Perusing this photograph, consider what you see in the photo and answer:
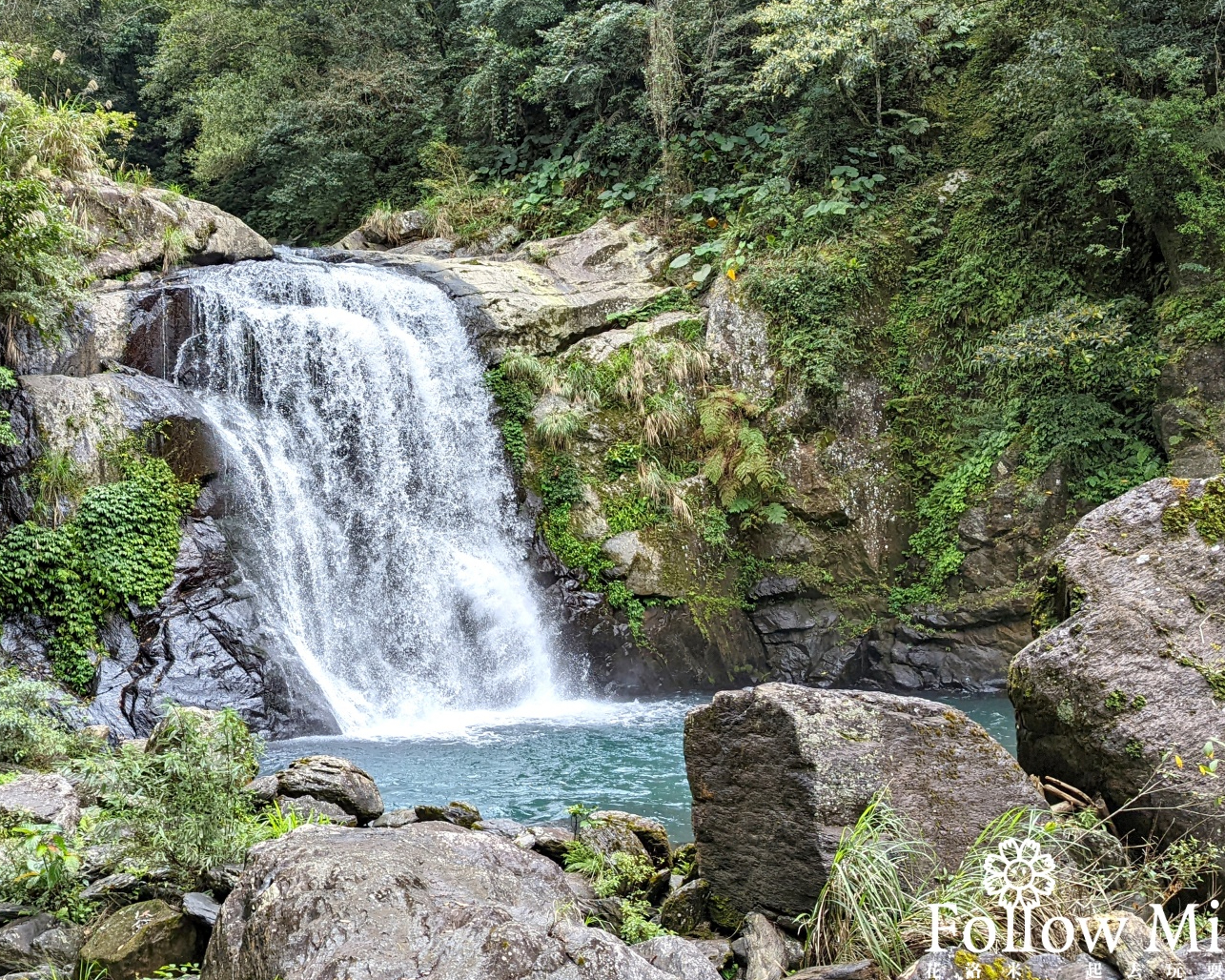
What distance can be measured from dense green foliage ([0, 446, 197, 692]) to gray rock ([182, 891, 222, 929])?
6.24 metres

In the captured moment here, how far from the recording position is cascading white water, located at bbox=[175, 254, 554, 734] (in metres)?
10.9

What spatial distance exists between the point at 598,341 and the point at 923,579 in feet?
19.7

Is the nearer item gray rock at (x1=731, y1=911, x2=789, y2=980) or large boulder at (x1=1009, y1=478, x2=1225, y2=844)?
gray rock at (x1=731, y1=911, x2=789, y2=980)

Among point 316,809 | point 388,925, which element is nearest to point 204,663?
point 316,809

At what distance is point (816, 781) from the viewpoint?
153 inches

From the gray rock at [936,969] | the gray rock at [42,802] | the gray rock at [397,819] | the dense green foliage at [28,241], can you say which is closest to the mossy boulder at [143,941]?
the gray rock at [42,802]

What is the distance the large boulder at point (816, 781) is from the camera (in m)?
3.87

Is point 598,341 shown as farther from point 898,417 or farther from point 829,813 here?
point 829,813

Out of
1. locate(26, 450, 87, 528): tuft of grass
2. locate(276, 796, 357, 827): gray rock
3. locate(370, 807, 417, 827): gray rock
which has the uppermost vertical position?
locate(26, 450, 87, 528): tuft of grass

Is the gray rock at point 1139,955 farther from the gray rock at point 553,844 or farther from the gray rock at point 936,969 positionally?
the gray rock at point 553,844

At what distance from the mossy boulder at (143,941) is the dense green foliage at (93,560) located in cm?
630

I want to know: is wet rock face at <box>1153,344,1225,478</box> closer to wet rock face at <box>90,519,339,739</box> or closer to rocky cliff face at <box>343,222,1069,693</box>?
rocky cliff face at <box>343,222,1069,693</box>

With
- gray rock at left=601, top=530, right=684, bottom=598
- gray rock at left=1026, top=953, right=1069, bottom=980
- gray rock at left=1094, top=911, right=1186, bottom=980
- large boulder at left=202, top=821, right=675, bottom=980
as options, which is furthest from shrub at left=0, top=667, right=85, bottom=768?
gray rock at left=1094, top=911, right=1186, bottom=980

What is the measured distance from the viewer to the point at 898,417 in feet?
43.1
